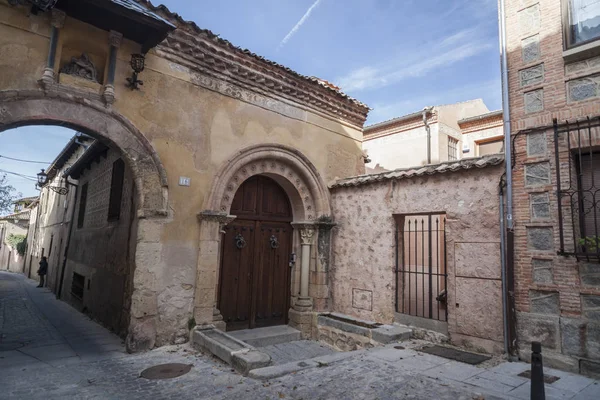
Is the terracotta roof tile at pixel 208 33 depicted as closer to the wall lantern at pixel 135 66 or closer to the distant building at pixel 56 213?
the wall lantern at pixel 135 66

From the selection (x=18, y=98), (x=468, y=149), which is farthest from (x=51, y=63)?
(x=468, y=149)

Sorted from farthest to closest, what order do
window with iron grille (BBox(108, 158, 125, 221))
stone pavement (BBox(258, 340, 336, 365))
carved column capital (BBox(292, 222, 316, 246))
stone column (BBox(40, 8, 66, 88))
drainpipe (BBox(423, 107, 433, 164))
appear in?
1. drainpipe (BBox(423, 107, 433, 164))
2. carved column capital (BBox(292, 222, 316, 246))
3. window with iron grille (BBox(108, 158, 125, 221))
4. stone pavement (BBox(258, 340, 336, 365))
5. stone column (BBox(40, 8, 66, 88))

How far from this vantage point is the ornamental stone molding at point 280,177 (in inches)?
248

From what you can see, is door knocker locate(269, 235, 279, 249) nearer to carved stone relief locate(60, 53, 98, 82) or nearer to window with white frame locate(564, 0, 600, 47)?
carved stone relief locate(60, 53, 98, 82)

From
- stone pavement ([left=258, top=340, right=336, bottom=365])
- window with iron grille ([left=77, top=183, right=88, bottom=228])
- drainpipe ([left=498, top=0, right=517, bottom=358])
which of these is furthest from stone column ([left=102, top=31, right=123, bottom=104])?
window with iron grille ([left=77, top=183, right=88, bottom=228])

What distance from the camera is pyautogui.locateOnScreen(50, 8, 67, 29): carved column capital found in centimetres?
468

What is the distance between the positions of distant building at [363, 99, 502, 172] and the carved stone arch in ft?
32.3

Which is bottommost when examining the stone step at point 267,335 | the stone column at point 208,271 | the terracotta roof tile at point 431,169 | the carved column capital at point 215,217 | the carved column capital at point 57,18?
the stone step at point 267,335

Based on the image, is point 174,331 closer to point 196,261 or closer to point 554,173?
point 196,261

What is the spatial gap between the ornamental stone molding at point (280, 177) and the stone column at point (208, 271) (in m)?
0.25

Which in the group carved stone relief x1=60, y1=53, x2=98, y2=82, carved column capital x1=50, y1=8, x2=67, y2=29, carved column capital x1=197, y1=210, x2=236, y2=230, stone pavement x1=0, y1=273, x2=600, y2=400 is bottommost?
stone pavement x1=0, y1=273, x2=600, y2=400

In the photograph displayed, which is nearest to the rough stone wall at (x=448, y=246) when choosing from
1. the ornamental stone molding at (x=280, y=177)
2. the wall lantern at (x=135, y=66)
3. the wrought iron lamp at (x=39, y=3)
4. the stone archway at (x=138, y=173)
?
the ornamental stone molding at (x=280, y=177)

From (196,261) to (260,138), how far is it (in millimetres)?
2623

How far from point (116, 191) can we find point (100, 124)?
2.80 m
